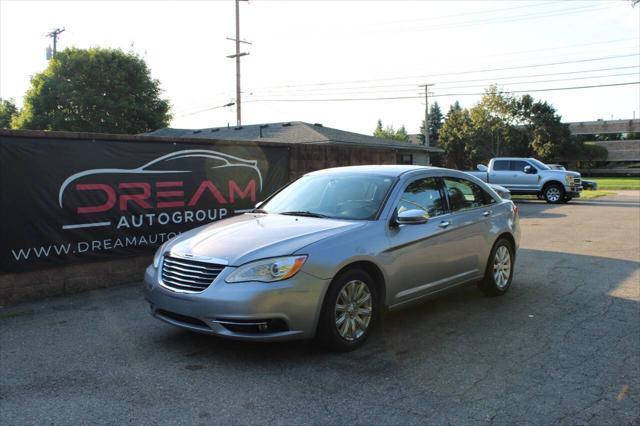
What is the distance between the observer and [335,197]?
17.9 feet

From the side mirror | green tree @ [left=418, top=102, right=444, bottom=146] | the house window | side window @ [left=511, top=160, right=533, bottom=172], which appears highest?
green tree @ [left=418, top=102, right=444, bottom=146]

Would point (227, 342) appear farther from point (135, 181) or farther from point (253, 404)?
point (135, 181)

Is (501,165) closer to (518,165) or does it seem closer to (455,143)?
(518,165)

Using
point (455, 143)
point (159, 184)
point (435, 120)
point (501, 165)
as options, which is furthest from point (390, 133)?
point (159, 184)

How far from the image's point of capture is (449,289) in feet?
18.6

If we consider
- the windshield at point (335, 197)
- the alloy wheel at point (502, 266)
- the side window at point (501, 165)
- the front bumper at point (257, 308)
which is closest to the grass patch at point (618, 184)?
the side window at point (501, 165)

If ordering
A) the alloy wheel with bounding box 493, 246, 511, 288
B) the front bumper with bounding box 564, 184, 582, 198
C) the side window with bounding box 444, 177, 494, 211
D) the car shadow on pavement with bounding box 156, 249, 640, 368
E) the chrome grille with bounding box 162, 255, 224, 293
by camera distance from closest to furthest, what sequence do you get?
the chrome grille with bounding box 162, 255, 224, 293
the car shadow on pavement with bounding box 156, 249, 640, 368
the side window with bounding box 444, 177, 494, 211
the alloy wheel with bounding box 493, 246, 511, 288
the front bumper with bounding box 564, 184, 582, 198

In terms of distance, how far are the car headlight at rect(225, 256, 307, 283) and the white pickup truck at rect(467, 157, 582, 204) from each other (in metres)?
19.7

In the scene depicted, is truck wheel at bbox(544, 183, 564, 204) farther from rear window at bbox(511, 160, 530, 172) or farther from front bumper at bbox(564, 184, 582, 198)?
rear window at bbox(511, 160, 530, 172)

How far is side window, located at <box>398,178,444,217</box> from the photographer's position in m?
5.32

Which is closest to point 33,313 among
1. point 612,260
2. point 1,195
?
point 1,195

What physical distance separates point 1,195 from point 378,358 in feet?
15.7

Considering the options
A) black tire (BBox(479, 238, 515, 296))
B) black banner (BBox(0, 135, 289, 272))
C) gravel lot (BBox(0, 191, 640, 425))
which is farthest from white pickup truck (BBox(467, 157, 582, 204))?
gravel lot (BBox(0, 191, 640, 425))

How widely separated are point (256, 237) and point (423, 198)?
1.96 meters
